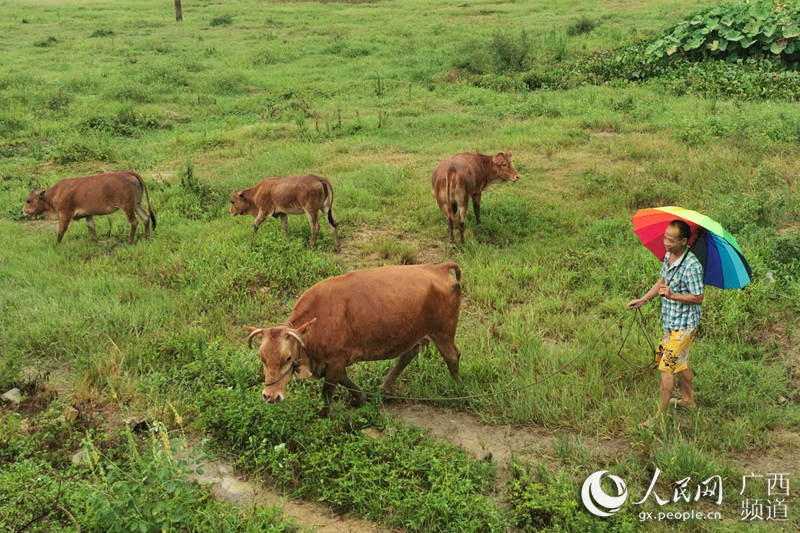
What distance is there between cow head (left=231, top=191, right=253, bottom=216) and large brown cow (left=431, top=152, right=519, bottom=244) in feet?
10.1

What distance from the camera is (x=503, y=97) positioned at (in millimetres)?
16953

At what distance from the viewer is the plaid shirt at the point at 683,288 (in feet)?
16.6

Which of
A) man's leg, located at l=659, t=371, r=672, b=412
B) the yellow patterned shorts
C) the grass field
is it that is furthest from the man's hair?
the grass field

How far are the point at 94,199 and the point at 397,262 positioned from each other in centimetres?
496

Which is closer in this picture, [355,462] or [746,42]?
[355,462]

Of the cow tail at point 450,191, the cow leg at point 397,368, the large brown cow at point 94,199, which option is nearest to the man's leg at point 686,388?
the cow leg at point 397,368

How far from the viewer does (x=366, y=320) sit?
17.8ft

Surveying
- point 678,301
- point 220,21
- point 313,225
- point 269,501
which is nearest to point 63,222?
point 313,225

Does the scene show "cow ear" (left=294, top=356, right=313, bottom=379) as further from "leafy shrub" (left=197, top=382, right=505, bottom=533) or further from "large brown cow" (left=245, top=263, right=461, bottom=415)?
"leafy shrub" (left=197, top=382, right=505, bottom=533)

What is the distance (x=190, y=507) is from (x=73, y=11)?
37722mm

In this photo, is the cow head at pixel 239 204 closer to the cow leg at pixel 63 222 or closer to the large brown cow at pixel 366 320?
the cow leg at pixel 63 222

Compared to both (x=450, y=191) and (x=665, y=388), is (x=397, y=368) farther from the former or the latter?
(x=450, y=191)

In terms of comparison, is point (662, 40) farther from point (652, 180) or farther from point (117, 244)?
point (117, 244)

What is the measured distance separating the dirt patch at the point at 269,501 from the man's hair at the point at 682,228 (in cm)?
330
